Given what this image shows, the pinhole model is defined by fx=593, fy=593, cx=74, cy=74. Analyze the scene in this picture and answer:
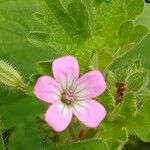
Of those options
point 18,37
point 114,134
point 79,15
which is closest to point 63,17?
point 79,15

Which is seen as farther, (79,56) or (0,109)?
(0,109)

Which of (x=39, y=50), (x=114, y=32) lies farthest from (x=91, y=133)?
(x=39, y=50)

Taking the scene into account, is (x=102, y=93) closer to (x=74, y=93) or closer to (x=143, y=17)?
(x=74, y=93)

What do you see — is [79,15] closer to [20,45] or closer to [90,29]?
[90,29]

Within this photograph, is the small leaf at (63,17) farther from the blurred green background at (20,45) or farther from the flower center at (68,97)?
the blurred green background at (20,45)

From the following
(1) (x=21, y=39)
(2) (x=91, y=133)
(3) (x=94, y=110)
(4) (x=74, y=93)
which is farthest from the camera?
(1) (x=21, y=39)

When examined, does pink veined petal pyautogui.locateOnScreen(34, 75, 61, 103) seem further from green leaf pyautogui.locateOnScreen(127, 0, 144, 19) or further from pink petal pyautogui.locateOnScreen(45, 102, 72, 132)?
green leaf pyautogui.locateOnScreen(127, 0, 144, 19)

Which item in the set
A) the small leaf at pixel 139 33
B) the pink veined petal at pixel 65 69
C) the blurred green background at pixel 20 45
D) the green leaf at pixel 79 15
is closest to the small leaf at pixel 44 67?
the pink veined petal at pixel 65 69
